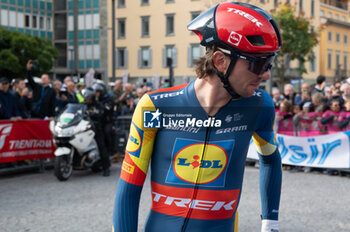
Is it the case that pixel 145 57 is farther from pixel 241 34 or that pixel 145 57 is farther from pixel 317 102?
pixel 241 34

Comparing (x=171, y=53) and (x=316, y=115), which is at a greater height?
(x=171, y=53)

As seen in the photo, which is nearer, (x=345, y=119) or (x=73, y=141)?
(x=73, y=141)

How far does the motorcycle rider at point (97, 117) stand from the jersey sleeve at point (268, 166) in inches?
296

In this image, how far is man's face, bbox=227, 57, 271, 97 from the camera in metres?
1.69

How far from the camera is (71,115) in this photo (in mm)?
8984

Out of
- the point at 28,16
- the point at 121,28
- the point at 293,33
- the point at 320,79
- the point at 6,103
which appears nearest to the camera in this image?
the point at 6,103

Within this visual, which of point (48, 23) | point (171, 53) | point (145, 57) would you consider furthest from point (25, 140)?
point (48, 23)

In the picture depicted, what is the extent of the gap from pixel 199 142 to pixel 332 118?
8.62 meters

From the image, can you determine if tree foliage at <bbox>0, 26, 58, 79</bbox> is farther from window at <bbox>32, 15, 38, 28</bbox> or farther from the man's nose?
the man's nose

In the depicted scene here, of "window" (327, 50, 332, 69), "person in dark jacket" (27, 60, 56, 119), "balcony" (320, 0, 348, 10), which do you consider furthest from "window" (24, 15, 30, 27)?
"person in dark jacket" (27, 60, 56, 119)

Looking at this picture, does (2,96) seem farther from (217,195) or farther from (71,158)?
(217,195)

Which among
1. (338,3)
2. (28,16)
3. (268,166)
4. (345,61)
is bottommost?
(345,61)

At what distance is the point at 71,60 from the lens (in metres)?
55.3

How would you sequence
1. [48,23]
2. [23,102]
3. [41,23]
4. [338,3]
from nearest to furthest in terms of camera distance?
[23,102] → [41,23] → [48,23] → [338,3]
